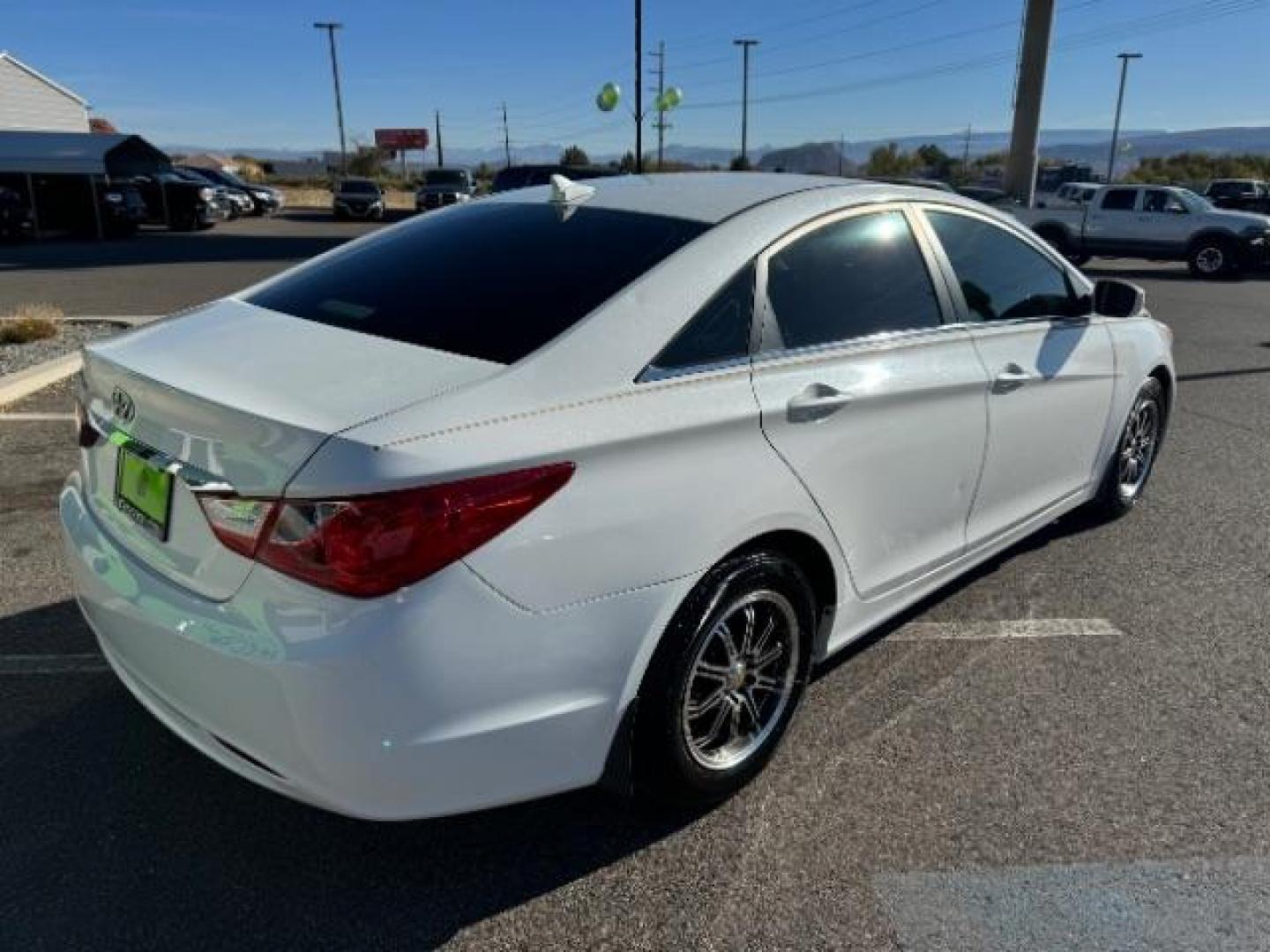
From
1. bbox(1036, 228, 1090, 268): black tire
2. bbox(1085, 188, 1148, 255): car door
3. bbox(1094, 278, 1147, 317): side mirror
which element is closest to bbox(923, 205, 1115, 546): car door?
bbox(1094, 278, 1147, 317): side mirror

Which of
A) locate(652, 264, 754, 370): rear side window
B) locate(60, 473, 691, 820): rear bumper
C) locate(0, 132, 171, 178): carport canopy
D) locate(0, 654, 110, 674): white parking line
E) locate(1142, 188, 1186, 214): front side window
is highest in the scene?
locate(0, 132, 171, 178): carport canopy

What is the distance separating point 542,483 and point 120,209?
2990cm

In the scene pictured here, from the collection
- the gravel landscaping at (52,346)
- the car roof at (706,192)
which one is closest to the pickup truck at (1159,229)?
the gravel landscaping at (52,346)

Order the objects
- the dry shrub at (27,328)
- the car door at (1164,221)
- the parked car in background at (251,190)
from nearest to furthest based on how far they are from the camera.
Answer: the dry shrub at (27,328), the car door at (1164,221), the parked car in background at (251,190)

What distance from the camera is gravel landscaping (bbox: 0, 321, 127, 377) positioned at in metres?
8.13

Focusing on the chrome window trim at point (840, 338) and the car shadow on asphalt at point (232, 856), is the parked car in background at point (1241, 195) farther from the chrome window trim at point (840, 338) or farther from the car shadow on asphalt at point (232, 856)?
the car shadow on asphalt at point (232, 856)

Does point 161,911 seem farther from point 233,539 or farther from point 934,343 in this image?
point 934,343

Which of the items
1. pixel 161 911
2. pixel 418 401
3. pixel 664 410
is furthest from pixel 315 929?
pixel 664 410

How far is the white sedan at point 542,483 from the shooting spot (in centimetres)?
200

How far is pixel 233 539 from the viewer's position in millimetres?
2076

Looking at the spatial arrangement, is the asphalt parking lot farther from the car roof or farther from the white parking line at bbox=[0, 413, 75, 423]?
the white parking line at bbox=[0, 413, 75, 423]

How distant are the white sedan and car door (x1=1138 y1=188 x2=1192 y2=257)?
65.7 ft

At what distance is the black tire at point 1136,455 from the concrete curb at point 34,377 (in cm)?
671

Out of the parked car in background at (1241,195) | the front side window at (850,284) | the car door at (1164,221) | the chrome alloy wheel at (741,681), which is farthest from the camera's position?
the parked car in background at (1241,195)
